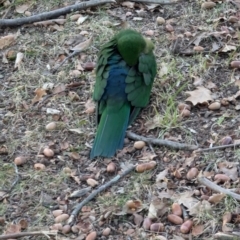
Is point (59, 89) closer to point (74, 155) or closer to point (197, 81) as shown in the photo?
point (74, 155)

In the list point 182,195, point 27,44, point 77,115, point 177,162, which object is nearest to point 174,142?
point 177,162

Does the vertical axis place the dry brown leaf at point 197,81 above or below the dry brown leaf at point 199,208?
above

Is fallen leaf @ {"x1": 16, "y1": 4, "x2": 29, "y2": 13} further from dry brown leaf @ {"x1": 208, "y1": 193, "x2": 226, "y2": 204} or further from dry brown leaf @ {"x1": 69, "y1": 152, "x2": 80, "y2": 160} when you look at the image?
dry brown leaf @ {"x1": 208, "y1": 193, "x2": 226, "y2": 204}

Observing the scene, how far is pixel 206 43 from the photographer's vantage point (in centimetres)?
435

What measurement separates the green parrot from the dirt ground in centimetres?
8

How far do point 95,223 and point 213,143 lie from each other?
0.85 metres

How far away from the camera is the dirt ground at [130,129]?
310 centimetres

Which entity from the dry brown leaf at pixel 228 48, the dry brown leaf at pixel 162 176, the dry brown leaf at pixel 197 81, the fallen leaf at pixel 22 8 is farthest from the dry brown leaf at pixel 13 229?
the fallen leaf at pixel 22 8

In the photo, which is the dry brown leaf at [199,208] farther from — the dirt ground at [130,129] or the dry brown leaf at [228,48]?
the dry brown leaf at [228,48]

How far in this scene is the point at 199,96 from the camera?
3828 millimetres

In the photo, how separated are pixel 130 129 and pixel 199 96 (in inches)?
18.9

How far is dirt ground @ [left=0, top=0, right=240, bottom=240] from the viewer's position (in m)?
3.10

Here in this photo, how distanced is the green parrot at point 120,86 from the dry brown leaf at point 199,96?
26 cm

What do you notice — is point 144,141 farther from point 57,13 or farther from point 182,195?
point 57,13
